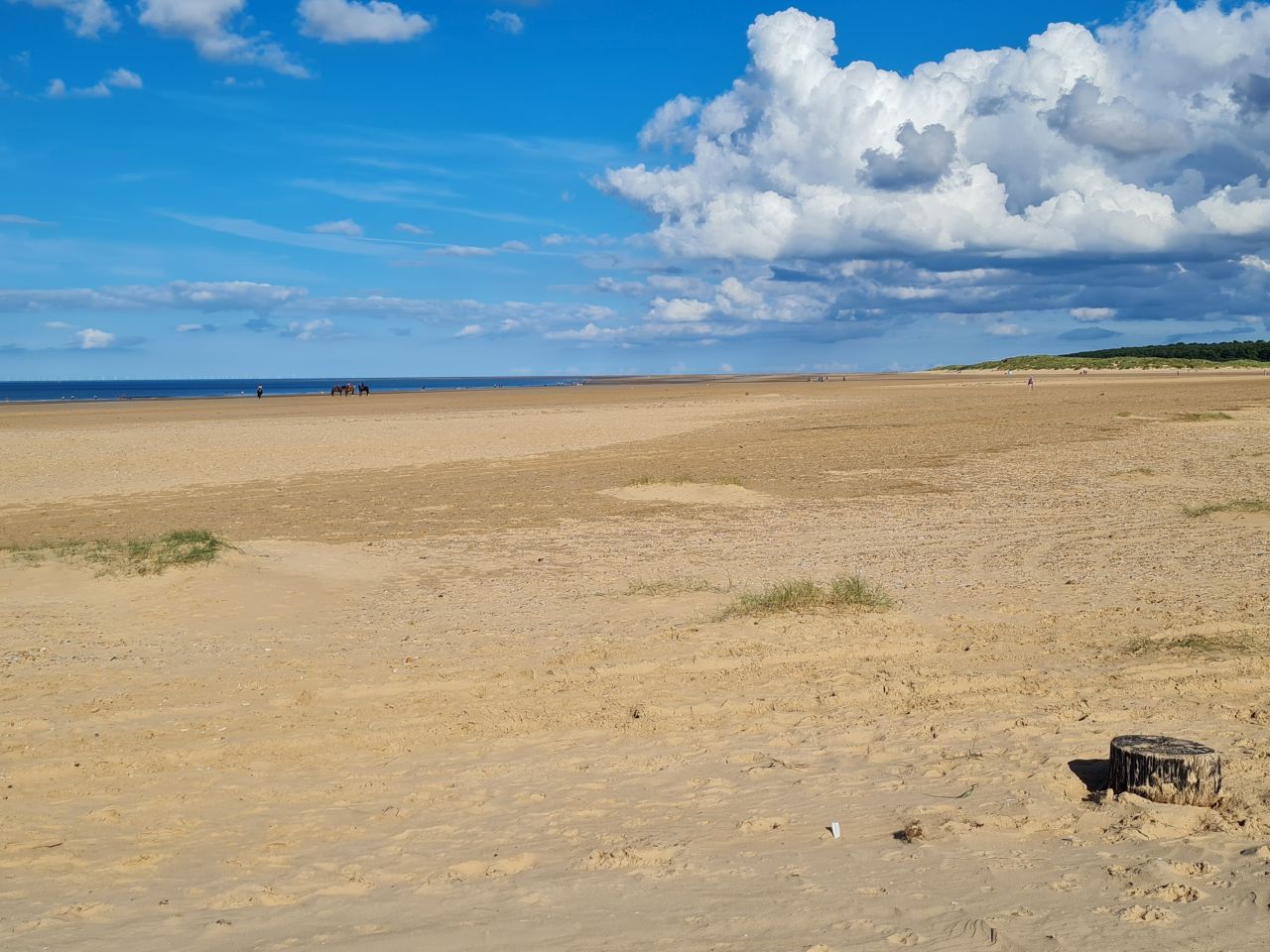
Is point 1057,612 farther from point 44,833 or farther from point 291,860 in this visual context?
point 44,833

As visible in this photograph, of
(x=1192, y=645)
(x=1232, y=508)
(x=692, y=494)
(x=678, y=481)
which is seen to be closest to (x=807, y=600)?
(x=1192, y=645)

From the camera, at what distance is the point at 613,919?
14.8 ft

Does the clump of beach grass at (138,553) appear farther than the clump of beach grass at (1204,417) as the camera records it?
No

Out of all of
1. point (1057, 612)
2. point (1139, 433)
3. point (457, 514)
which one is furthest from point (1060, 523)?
point (1139, 433)

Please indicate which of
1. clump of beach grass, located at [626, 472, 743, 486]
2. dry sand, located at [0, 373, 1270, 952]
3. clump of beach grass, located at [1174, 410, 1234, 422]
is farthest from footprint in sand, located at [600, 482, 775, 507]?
clump of beach grass, located at [1174, 410, 1234, 422]

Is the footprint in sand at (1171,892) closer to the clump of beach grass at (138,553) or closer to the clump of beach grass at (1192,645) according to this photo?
the clump of beach grass at (1192,645)

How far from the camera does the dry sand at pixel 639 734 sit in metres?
4.59

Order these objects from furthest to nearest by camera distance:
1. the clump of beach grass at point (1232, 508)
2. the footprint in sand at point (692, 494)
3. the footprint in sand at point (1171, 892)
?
the footprint in sand at point (692, 494)
the clump of beach grass at point (1232, 508)
the footprint in sand at point (1171, 892)

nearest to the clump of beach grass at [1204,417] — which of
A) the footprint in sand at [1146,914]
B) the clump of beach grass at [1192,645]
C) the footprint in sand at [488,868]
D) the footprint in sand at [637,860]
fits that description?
the clump of beach grass at [1192,645]

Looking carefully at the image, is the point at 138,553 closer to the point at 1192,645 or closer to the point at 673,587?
the point at 673,587

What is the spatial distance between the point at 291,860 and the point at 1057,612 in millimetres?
6628

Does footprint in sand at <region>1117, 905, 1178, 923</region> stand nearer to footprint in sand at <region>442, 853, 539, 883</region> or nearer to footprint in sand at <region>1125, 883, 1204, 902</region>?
footprint in sand at <region>1125, 883, 1204, 902</region>

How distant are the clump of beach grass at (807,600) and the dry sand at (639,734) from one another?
0.69 ft

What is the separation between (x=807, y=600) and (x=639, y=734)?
9.82ft
